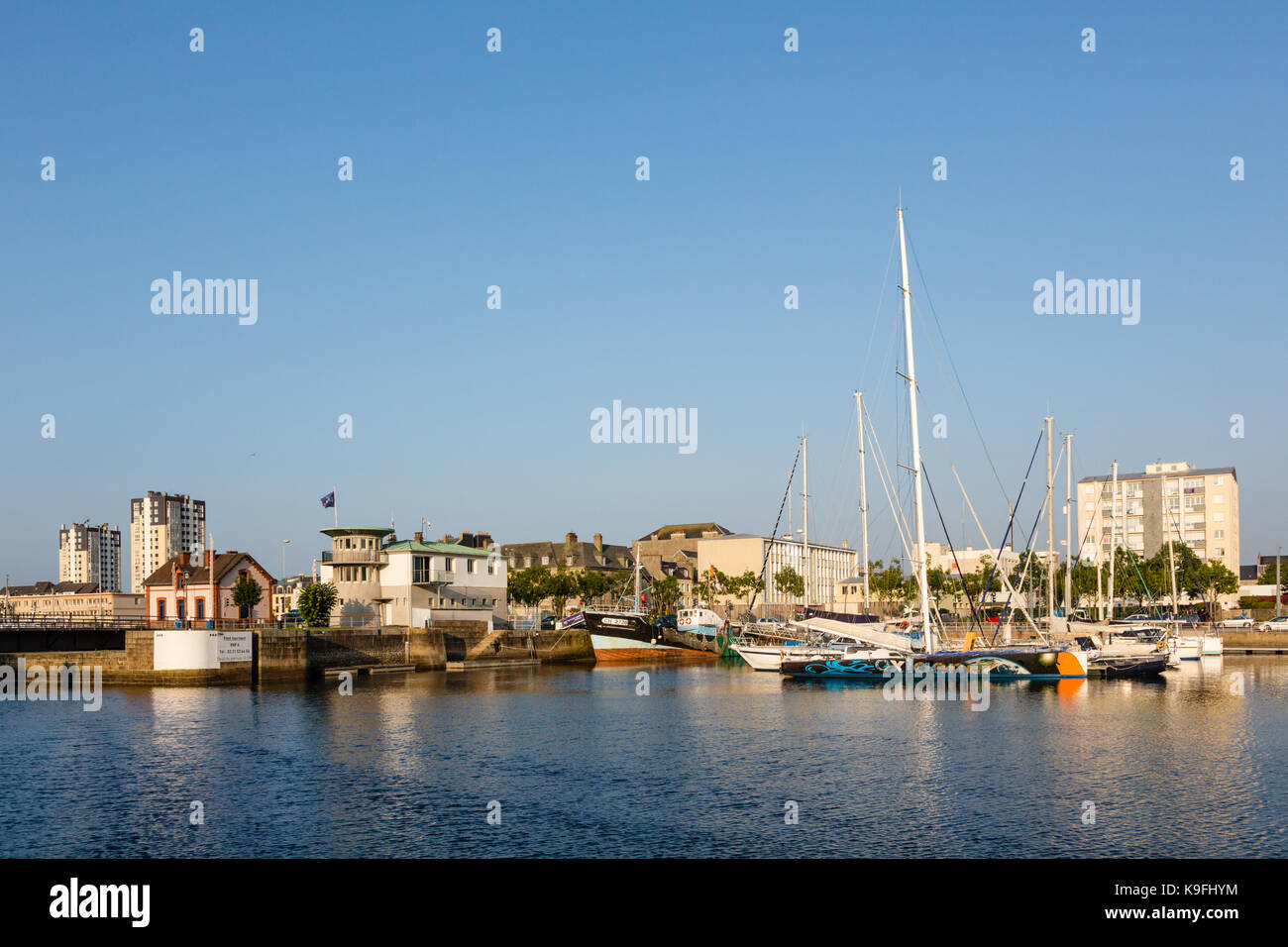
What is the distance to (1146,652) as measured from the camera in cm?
9200

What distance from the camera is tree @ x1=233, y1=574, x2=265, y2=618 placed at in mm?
125250

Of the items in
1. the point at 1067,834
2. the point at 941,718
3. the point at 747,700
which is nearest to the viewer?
the point at 1067,834

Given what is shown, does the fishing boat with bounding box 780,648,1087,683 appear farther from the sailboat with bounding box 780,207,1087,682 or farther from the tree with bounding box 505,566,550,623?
the tree with bounding box 505,566,550,623

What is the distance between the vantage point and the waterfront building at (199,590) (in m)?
125

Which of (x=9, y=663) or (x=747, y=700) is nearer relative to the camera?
(x=747, y=700)

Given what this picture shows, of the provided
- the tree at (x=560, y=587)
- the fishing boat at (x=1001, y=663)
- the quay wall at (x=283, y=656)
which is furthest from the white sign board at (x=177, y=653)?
the tree at (x=560, y=587)

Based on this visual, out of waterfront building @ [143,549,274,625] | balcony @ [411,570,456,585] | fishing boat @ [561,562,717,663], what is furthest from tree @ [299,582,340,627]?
fishing boat @ [561,562,717,663]

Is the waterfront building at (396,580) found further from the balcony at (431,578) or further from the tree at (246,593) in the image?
the tree at (246,593)

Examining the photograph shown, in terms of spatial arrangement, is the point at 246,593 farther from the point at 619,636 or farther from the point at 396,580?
the point at 619,636

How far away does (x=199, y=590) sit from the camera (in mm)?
126250

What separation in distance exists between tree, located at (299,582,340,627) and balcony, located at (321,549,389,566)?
3128 mm
